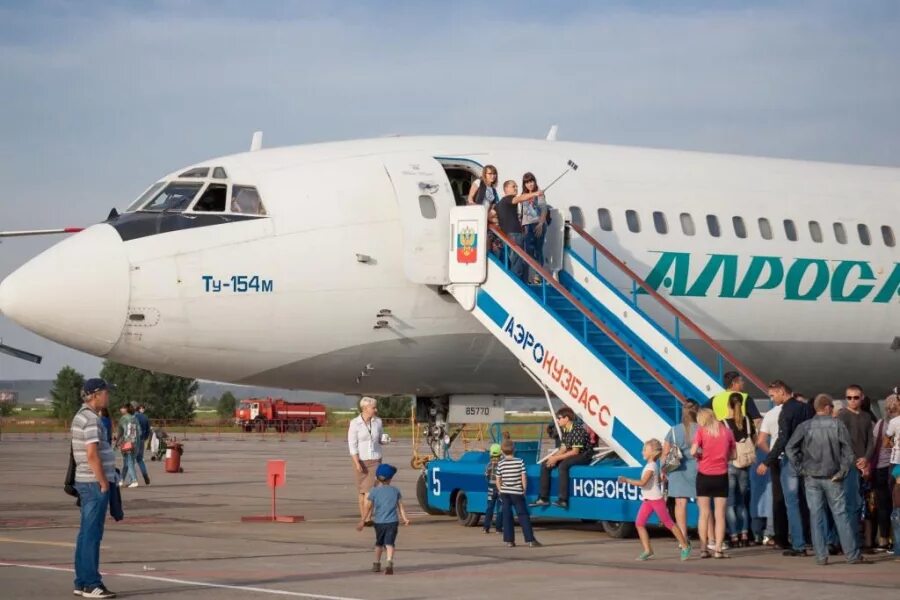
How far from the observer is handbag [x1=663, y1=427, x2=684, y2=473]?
17.4m

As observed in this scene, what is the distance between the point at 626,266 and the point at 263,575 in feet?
30.4

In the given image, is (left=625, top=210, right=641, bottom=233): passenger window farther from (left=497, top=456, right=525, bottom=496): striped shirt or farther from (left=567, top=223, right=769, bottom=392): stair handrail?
(left=497, top=456, right=525, bottom=496): striped shirt

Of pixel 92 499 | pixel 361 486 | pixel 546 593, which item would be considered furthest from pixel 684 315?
pixel 92 499

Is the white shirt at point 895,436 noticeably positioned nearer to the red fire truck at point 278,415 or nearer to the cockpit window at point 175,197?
the cockpit window at point 175,197

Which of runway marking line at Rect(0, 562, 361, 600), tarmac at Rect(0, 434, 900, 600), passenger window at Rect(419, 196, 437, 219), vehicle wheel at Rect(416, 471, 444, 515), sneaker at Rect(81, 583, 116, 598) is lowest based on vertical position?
sneaker at Rect(81, 583, 116, 598)

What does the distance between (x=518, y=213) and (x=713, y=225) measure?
3637 millimetres

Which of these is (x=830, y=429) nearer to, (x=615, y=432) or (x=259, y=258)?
(x=615, y=432)

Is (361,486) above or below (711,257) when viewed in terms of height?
below

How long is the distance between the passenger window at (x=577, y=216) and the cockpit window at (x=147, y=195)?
19.8 feet

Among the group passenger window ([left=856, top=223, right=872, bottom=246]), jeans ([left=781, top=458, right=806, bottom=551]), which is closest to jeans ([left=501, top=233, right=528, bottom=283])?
jeans ([left=781, top=458, right=806, bottom=551])

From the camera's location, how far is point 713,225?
2275cm

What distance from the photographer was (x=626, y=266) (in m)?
21.7

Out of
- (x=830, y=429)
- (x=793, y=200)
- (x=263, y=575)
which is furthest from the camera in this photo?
(x=793, y=200)

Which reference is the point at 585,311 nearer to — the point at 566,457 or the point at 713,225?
the point at 566,457
